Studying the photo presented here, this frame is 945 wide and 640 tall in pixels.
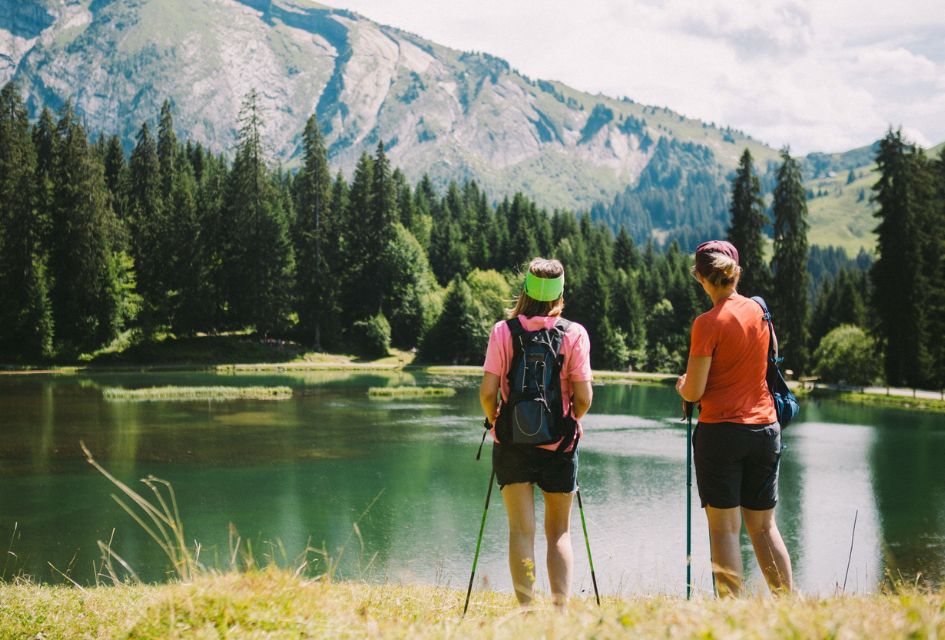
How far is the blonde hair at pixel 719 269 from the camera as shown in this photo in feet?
18.0

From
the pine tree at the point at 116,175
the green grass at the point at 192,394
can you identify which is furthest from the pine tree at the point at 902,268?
the pine tree at the point at 116,175

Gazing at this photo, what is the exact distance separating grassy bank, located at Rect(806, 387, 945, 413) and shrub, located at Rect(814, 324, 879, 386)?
2892 mm

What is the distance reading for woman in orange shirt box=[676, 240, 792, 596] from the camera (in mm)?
5336

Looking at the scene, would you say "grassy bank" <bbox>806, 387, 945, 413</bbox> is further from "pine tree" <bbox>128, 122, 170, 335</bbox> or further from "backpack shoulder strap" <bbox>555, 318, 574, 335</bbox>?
"pine tree" <bbox>128, 122, 170, 335</bbox>

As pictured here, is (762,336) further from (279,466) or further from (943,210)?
(943,210)

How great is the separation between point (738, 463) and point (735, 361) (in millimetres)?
700

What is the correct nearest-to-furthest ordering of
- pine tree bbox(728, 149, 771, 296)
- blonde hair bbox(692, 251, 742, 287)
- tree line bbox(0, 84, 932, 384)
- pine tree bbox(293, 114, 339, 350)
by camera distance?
1. blonde hair bbox(692, 251, 742, 287)
2. pine tree bbox(728, 149, 771, 296)
3. tree line bbox(0, 84, 932, 384)
4. pine tree bbox(293, 114, 339, 350)

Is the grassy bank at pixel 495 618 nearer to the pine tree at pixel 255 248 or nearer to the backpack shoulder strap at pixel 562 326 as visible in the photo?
the backpack shoulder strap at pixel 562 326

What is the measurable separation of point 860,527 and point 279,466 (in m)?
14.0

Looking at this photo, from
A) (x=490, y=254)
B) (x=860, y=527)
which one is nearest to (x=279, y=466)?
(x=860, y=527)

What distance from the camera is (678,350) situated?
227 feet

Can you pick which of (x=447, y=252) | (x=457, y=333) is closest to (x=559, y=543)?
(x=457, y=333)

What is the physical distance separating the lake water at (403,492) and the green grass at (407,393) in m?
6.66

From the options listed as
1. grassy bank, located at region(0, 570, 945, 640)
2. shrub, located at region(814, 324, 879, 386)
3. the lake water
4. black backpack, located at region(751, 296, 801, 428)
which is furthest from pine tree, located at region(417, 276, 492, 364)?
grassy bank, located at region(0, 570, 945, 640)
